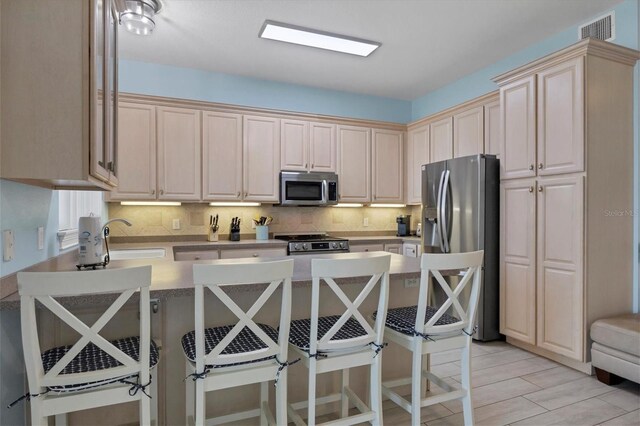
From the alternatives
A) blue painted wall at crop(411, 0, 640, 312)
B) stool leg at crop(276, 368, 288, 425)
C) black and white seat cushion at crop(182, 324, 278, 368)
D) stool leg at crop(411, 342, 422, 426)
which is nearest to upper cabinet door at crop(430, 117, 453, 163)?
blue painted wall at crop(411, 0, 640, 312)

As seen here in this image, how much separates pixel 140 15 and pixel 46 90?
6.01 ft

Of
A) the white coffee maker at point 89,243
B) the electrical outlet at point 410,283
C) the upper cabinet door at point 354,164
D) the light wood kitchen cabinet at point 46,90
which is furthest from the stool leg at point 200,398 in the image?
the upper cabinet door at point 354,164

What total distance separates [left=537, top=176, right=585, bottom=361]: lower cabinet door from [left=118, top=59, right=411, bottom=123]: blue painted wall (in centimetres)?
266

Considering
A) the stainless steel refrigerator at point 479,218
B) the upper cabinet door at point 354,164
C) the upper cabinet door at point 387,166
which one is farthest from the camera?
the upper cabinet door at point 387,166

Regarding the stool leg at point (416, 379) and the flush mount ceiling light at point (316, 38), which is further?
the flush mount ceiling light at point (316, 38)

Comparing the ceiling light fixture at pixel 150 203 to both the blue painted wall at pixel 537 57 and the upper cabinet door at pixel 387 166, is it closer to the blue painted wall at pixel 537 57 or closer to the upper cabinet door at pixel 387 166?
the upper cabinet door at pixel 387 166

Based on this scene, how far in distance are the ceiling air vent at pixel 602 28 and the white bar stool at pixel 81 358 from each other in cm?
382

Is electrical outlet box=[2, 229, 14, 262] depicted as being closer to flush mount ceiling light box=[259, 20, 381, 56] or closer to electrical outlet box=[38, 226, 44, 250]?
electrical outlet box=[38, 226, 44, 250]

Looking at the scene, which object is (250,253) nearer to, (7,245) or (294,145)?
(294,145)

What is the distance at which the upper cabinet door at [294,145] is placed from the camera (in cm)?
440

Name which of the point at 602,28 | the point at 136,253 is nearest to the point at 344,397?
the point at 136,253

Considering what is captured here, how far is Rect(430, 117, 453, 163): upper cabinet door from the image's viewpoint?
430cm

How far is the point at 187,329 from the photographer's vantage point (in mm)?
1855

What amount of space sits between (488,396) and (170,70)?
433 cm
